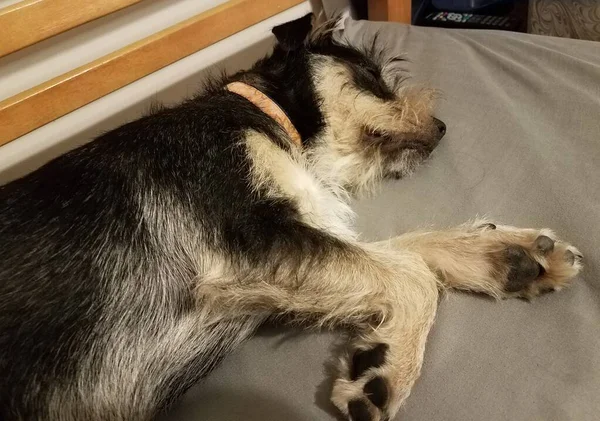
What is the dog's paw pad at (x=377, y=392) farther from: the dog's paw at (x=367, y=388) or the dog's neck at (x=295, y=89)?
the dog's neck at (x=295, y=89)

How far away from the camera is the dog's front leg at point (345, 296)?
4.31ft

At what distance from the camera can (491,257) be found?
1462 mm

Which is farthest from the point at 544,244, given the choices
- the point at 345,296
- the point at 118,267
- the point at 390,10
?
the point at 390,10

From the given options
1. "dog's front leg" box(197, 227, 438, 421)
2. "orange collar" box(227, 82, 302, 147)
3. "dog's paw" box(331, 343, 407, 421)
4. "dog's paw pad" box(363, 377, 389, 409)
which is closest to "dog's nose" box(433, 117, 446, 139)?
→ "orange collar" box(227, 82, 302, 147)

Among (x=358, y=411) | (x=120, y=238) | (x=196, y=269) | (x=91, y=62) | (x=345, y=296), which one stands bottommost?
(x=358, y=411)

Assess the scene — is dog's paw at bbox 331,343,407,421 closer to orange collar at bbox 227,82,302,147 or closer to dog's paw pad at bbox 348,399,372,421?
dog's paw pad at bbox 348,399,372,421

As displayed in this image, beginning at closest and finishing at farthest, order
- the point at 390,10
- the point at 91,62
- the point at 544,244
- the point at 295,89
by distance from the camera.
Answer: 1. the point at 544,244
2. the point at 295,89
3. the point at 91,62
4. the point at 390,10

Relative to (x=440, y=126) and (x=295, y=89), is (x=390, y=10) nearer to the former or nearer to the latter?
(x=440, y=126)

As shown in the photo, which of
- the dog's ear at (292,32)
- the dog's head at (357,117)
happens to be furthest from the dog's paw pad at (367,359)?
the dog's ear at (292,32)

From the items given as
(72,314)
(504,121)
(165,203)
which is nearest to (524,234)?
(504,121)

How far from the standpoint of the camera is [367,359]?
131cm

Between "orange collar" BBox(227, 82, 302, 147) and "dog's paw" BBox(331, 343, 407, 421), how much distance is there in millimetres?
718

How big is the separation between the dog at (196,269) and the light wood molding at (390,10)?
1.31 meters

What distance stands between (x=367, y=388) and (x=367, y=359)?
87mm
